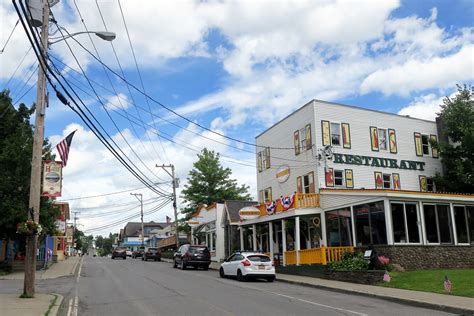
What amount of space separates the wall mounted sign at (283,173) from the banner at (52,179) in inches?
798

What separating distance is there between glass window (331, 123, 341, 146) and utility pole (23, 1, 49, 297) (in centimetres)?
2008

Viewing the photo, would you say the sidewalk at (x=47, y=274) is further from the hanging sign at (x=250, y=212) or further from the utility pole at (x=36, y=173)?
the hanging sign at (x=250, y=212)

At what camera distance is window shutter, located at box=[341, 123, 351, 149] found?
31.3m

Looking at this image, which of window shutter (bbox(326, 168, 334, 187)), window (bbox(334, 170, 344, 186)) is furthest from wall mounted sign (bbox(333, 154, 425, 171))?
window shutter (bbox(326, 168, 334, 187))

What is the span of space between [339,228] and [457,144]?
1448 cm

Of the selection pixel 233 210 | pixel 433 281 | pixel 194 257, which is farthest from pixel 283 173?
pixel 433 281

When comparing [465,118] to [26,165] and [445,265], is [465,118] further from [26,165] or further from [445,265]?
[26,165]

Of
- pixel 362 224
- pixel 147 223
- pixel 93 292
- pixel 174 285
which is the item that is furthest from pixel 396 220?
pixel 147 223

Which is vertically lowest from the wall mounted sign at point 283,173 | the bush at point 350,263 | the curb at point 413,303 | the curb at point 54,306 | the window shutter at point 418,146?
the curb at point 413,303

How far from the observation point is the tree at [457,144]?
32.2 meters

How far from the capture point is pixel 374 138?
32469mm

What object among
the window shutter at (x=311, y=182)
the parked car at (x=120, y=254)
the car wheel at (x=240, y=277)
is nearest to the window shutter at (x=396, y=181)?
the window shutter at (x=311, y=182)

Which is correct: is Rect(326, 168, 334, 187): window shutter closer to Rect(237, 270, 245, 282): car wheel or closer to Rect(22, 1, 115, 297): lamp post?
Rect(237, 270, 245, 282): car wheel

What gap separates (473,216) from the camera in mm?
24781
